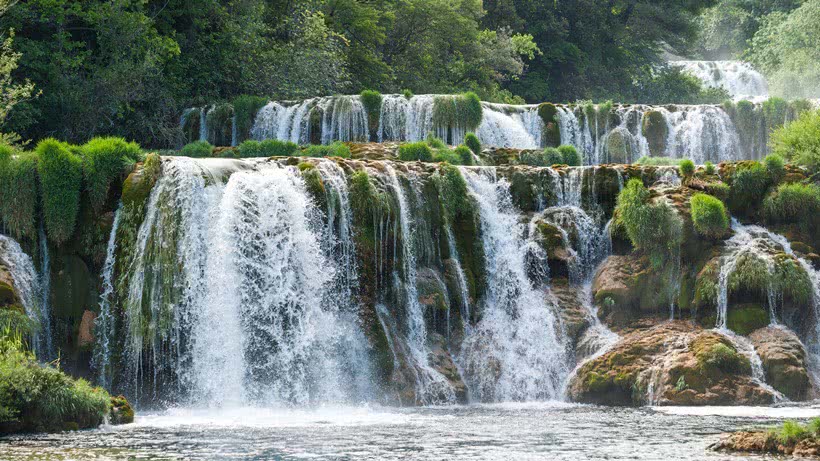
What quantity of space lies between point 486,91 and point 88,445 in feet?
117

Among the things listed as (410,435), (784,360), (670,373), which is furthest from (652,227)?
(410,435)

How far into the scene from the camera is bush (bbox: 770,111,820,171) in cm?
2772

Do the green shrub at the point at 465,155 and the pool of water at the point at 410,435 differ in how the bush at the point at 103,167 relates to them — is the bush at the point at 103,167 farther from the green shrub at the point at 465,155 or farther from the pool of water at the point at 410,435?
the green shrub at the point at 465,155

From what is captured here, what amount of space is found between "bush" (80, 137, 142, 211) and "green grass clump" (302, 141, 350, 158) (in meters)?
6.02

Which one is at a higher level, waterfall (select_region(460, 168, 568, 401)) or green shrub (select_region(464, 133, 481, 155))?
green shrub (select_region(464, 133, 481, 155))

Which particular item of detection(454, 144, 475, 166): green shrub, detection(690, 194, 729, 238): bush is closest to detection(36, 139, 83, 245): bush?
detection(454, 144, 475, 166): green shrub

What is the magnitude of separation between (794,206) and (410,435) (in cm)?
1345

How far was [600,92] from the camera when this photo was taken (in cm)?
5800

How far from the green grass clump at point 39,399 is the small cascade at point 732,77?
4803 centimetres

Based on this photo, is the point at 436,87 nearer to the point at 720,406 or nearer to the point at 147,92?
the point at 147,92

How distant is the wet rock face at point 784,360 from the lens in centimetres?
2286

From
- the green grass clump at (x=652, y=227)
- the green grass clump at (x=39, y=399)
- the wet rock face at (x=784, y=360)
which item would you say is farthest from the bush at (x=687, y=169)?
the green grass clump at (x=39, y=399)

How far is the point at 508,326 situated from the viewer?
84.2ft

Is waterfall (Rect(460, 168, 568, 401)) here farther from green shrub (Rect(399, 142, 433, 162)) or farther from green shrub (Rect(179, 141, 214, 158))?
green shrub (Rect(179, 141, 214, 158))
